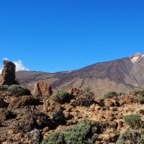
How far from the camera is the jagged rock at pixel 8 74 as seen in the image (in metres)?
40.1

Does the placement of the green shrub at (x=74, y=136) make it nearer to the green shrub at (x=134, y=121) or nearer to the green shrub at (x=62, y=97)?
the green shrub at (x=134, y=121)

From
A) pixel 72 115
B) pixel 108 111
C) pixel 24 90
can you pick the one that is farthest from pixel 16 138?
pixel 24 90

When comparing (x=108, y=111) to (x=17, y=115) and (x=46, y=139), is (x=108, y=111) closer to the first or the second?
(x=17, y=115)

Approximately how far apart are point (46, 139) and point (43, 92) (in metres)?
15.6

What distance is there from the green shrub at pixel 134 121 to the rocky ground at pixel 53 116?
0.78 ft

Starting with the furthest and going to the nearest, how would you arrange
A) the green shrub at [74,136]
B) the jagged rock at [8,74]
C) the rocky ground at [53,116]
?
the jagged rock at [8,74] → the rocky ground at [53,116] → the green shrub at [74,136]

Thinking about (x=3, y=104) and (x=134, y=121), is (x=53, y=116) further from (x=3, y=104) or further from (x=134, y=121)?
(x=134, y=121)

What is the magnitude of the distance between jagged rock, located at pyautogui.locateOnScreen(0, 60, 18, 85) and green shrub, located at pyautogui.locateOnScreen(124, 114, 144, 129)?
2031 cm

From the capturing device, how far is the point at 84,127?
18.5 meters

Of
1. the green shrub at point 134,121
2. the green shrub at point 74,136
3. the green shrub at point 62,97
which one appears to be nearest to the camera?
the green shrub at point 74,136

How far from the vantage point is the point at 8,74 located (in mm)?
41031

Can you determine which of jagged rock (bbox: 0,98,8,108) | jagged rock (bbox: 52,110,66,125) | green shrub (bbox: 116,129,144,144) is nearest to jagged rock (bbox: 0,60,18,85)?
jagged rock (bbox: 0,98,8,108)

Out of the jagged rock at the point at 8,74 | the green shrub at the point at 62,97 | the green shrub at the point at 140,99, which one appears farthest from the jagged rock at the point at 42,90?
the green shrub at the point at 140,99

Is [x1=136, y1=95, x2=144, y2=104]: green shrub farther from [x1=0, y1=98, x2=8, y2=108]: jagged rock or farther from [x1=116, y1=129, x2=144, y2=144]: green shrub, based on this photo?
[x1=116, y1=129, x2=144, y2=144]: green shrub
